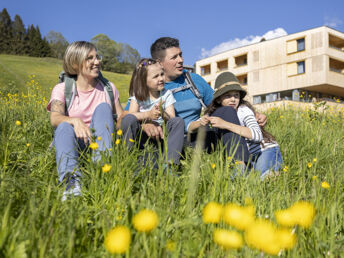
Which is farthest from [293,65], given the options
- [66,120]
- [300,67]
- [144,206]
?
[144,206]

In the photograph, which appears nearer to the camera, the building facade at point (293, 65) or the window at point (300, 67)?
the building facade at point (293, 65)

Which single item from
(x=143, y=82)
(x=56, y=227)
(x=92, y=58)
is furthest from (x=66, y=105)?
(x=56, y=227)

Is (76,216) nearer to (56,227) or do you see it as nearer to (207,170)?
(56,227)

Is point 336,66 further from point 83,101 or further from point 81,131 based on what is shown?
point 81,131

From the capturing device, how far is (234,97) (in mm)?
3506

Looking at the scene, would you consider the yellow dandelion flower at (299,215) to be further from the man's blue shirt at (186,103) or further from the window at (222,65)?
the window at (222,65)

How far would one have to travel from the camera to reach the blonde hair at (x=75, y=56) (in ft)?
10.6

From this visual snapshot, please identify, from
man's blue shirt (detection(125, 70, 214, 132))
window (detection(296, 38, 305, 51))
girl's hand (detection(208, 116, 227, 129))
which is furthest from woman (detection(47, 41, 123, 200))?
window (detection(296, 38, 305, 51))

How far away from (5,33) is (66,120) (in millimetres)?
92871

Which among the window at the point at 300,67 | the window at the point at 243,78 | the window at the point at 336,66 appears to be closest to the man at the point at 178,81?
the window at the point at 300,67

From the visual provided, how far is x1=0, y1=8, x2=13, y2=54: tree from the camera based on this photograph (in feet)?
240

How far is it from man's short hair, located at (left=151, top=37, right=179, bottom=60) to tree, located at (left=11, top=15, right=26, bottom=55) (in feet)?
263

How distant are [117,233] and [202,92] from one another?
3481 mm

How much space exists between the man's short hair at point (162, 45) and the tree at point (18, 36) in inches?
3154
